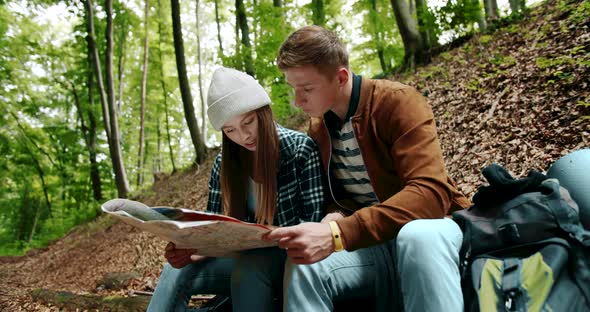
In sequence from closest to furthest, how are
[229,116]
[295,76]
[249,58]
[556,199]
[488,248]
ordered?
[556,199], [488,248], [295,76], [229,116], [249,58]

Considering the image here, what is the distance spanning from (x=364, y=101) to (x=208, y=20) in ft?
61.5

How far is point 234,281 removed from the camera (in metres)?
1.86

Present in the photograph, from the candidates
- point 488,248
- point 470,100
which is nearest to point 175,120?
point 470,100

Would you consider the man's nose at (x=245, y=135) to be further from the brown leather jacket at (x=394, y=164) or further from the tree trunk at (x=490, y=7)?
the tree trunk at (x=490, y=7)

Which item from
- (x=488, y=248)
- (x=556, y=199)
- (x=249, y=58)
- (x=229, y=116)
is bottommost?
(x=488, y=248)

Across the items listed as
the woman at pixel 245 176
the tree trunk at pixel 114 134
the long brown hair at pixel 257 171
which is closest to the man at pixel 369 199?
the woman at pixel 245 176

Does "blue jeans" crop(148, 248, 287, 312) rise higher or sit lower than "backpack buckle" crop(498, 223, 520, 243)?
lower

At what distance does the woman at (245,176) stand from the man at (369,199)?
131mm

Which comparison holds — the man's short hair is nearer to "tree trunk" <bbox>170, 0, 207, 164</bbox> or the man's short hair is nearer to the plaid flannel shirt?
the plaid flannel shirt

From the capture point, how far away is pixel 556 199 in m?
1.28

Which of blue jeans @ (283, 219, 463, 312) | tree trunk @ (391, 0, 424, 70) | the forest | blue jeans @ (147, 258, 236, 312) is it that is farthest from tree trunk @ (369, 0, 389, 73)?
blue jeans @ (283, 219, 463, 312)

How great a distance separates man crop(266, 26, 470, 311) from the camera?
139 cm

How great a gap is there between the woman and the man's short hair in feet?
1.18

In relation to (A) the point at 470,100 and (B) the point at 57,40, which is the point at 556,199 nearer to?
(A) the point at 470,100
